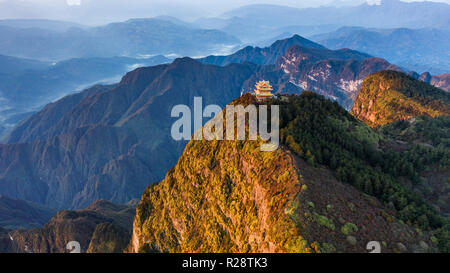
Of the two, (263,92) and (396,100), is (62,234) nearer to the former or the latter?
(263,92)

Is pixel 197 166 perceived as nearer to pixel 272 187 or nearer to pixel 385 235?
pixel 272 187

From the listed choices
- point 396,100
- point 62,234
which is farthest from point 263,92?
point 62,234

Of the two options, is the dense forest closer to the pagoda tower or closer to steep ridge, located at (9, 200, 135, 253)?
the pagoda tower

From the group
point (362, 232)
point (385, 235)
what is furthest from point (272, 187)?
point (385, 235)

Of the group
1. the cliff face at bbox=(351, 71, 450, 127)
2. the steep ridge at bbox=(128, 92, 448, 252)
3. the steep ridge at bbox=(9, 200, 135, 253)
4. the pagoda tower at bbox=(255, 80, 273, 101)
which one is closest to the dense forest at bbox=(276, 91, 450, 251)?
the steep ridge at bbox=(128, 92, 448, 252)

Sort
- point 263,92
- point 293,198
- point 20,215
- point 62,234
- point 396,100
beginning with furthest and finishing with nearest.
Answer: point 20,215, point 62,234, point 396,100, point 263,92, point 293,198

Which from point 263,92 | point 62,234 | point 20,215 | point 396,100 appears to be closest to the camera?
point 263,92

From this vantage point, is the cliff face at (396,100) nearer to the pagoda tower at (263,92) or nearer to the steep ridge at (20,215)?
the pagoda tower at (263,92)
